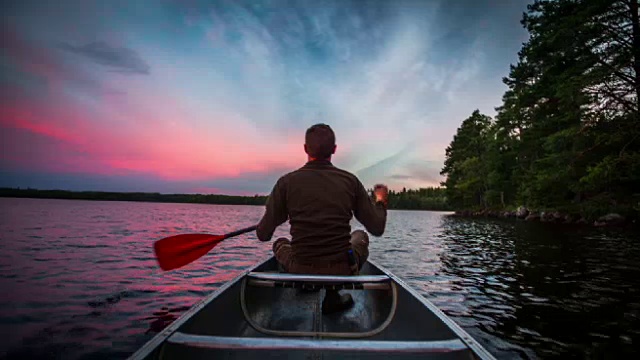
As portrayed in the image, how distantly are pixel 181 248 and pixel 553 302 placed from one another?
6.73 metres

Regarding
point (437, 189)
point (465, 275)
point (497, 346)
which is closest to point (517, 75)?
point (465, 275)

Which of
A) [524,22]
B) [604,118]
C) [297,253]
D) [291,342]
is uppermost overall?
[524,22]

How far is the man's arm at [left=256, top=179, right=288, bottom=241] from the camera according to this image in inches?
115

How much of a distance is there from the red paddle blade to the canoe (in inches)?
32.1

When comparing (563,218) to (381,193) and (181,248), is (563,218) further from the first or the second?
(181,248)

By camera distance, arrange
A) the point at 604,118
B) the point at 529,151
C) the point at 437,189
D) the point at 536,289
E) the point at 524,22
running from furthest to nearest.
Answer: the point at 437,189
the point at 529,151
the point at 524,22
the point at 604,118
the point at 536,289

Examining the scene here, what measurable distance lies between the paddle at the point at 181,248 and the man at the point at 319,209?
Result: 1.31 m

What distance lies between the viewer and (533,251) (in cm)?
1188

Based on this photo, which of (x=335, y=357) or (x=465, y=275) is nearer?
(x=335, y=357)

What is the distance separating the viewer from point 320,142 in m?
2.98

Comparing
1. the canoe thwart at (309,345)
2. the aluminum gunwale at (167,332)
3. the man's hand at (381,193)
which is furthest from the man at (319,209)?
the canoe thwart at (309,345)

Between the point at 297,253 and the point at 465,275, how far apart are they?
22.5 feet

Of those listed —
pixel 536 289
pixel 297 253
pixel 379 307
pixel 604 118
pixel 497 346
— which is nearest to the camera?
pixel 297 253

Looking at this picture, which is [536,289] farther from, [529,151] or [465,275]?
[529,151]
